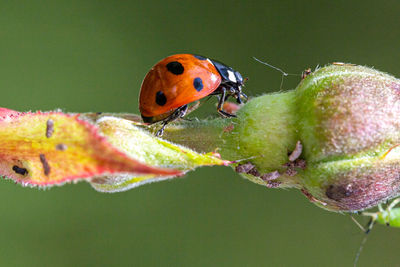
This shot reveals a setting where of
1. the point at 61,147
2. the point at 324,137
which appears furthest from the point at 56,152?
the point at 324,137

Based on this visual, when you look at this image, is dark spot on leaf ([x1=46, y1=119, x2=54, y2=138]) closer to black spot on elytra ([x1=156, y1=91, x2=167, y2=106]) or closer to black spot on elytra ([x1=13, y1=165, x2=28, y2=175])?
black spot on elytra ([x1=13, y1=165, x2=28, y2=175])

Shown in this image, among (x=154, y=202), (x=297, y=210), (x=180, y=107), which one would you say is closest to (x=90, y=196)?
(x=154, y=202)

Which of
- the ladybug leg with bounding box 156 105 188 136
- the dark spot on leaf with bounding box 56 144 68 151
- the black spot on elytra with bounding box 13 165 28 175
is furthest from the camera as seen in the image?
the ladybug leg with bounding box 156 105 188 136

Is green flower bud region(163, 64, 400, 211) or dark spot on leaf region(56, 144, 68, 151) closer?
dark spot on leaf region(56, 144, 68, 151)

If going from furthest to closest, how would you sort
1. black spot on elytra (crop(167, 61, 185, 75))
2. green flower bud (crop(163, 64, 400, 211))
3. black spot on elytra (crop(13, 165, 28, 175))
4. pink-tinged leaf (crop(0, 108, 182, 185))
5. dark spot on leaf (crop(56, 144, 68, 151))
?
black spot on elytra (crop(167, 61, 185, 75))
green flower bud (crop(163, 64, 400, 211))
black spot on elytra (crop(13, 165, 28, 175))
dark spot on leaf (crop(56, 144, 68, 151))
pink-tinged leaf (crop(0, 108, 182, 185))

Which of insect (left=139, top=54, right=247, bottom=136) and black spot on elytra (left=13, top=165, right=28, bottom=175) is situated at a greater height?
insect (left=139, top=54, right=247, bottom=136)

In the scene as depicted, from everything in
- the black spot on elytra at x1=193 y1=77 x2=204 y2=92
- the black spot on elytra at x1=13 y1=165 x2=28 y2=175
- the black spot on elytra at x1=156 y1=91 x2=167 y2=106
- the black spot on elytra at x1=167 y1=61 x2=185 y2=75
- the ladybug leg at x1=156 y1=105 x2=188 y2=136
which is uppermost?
the black spot on elytra at x1=167 y1=61 x2=185 y2=75

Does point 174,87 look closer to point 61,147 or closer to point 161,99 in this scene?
→ point 161,99

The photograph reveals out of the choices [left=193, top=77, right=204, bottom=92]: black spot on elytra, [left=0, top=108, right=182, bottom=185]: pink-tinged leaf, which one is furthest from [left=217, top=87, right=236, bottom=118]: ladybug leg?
[left=0, top=108, right=182, bottom=185]: pink-tinged leaf
